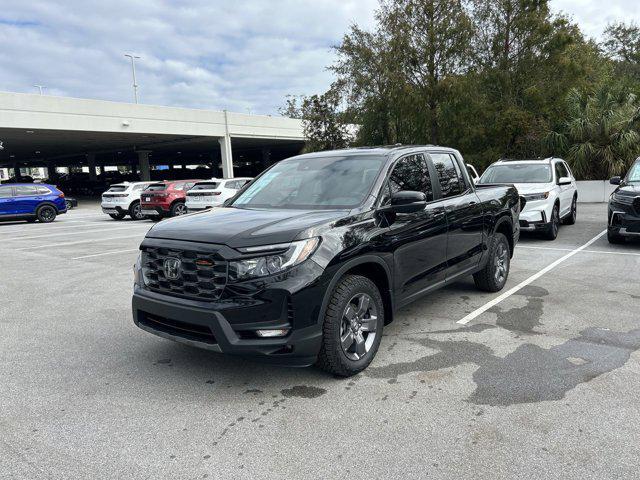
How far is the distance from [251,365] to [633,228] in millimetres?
7721

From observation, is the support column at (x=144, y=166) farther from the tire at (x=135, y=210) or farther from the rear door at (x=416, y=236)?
the rear door at (x=416, y=236)

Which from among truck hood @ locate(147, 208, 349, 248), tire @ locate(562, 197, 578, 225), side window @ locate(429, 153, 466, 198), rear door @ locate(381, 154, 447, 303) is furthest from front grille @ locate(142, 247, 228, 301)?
tire @ locate(562, 197, 578, 225)

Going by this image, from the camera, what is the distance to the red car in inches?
742

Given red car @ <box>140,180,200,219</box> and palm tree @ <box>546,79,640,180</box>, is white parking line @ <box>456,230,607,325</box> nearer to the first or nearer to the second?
palm tree @ <box>546,79,640,180</box>

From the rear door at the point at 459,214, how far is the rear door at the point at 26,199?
19881mm

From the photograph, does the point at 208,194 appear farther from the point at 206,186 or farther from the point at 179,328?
the point at 179,328

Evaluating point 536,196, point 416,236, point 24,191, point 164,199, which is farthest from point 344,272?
point 24,191

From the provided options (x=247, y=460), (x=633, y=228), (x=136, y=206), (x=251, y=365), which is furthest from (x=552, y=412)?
(x=136, y=206)

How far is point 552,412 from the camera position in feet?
11.0

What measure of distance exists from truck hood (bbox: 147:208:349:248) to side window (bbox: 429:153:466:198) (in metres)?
1.71

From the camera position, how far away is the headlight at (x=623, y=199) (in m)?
8.80

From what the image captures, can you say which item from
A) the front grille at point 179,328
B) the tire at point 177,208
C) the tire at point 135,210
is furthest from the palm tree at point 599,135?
the front grille at point 179,328

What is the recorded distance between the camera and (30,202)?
Result: 20.5m

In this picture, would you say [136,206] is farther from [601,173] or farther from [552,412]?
[552,412]
